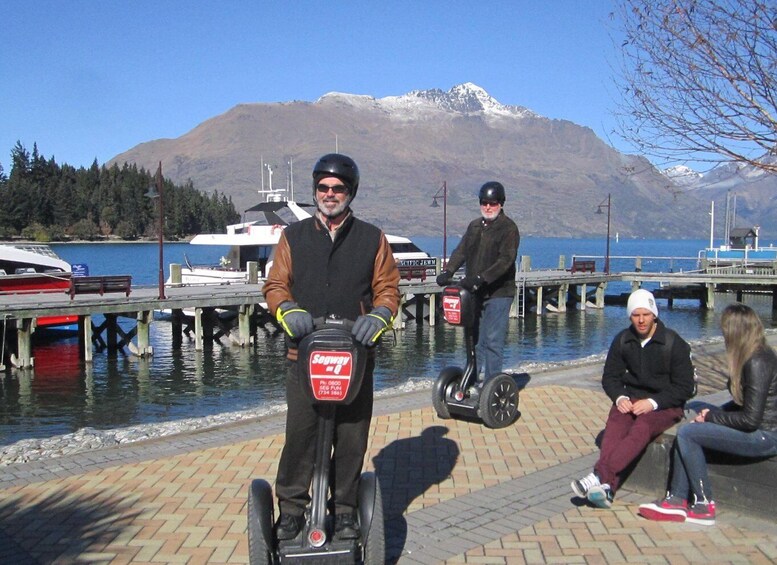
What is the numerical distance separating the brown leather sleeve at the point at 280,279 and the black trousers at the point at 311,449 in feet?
1.13

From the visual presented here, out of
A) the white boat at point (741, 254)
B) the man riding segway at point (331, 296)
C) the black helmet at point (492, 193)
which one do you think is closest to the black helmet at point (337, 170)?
the man riding segway at point (331, 296)

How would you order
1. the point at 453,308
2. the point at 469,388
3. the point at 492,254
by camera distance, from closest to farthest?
the point at 453,308 < the point at 492,254 < the point at 469,388

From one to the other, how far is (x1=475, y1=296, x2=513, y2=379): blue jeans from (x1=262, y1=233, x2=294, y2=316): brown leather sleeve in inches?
152

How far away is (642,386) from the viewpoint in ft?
17.9

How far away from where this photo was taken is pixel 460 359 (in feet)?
78.3

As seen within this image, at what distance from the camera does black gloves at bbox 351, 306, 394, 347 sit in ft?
12.2

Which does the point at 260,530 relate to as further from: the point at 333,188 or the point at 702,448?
the point at 702,448

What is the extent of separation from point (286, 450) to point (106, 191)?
134 meters

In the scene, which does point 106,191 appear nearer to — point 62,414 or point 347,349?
point 62,414

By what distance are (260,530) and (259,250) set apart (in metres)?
32.8

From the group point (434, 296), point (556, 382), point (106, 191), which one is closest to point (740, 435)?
point (556, 382)

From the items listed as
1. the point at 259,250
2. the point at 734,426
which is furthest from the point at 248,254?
the point at 734,426

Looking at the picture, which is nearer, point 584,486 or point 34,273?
point 584,486

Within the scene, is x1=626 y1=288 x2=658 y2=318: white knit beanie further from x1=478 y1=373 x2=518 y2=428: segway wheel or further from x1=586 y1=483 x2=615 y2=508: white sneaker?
x1=478 y1=373 x2=518 y2=428: segway wheel
